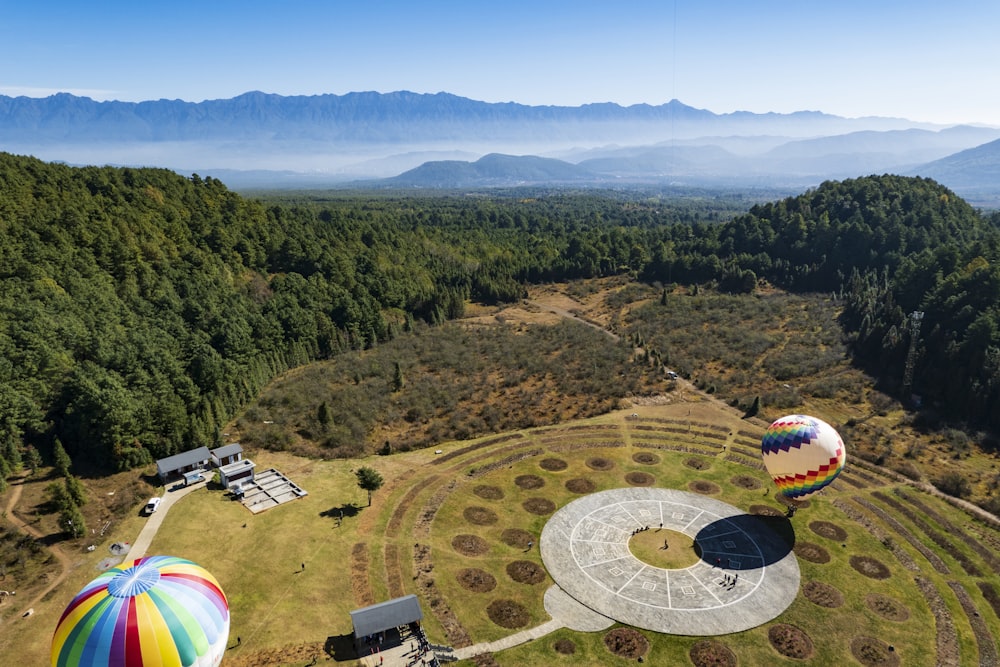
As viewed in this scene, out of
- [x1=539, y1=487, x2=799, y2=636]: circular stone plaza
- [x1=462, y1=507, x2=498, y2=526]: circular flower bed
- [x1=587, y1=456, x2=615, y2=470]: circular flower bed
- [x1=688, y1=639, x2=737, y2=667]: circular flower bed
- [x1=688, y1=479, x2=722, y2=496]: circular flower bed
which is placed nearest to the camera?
[x1=688, y1=639, x2=737, y2=667]: circular flower bed

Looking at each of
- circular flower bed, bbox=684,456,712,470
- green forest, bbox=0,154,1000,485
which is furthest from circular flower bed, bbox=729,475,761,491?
green forest, bbox=0,154,1000,485

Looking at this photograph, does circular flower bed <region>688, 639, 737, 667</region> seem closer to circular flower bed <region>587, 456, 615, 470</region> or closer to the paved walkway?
circular flower bed <region>587, 456, 615, 470</region>

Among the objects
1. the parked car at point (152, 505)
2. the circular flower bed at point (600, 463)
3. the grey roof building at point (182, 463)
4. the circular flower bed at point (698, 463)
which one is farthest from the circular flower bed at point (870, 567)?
the grey roof building at point (182, 463)

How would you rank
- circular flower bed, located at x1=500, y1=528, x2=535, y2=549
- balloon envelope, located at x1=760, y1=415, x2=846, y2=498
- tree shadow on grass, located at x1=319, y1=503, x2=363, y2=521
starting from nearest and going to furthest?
balloon envelope, located at x1=760, y1=415, x2=846, y2=498, circular flower bed, located at x1=500, y1=528, x2=535, y2=549, tree shadow on grass, located at x1=319, y1=503, x2=363, y2=521

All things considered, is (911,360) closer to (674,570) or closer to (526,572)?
(674,570)

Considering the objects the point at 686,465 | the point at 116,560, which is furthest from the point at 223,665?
the point at 686,465

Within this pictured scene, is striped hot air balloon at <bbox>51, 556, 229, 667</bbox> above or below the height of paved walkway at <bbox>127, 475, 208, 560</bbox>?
above

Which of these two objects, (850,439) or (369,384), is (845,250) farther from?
(369,384)
